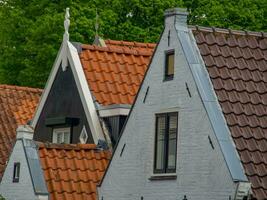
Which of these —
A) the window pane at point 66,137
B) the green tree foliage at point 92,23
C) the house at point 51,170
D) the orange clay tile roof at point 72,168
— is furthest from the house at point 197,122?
the green tree foliage at point 92,23

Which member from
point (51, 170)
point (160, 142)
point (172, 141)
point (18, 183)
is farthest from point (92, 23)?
point (172, 141)

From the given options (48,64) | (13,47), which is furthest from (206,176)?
(13,47)

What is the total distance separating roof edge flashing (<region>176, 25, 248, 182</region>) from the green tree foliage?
25.2m

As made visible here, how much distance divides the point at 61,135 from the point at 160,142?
8.13 metres

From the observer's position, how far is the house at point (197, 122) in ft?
91.5

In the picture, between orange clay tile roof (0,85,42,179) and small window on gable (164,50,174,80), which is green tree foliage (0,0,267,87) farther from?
small window on gable (164,50,174,80)

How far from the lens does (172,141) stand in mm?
30172

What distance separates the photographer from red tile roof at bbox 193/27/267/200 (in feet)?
90.8

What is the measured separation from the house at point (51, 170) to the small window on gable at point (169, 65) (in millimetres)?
5047

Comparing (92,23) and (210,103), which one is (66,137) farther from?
(92,23)

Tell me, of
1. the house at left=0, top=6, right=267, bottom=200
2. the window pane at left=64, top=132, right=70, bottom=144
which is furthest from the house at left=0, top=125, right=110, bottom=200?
the window pane at left=64, top=132, right=70, bottom=144

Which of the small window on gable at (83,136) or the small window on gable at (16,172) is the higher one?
the small window on gable at (83,136)

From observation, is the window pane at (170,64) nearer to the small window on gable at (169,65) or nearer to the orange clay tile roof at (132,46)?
the small window on gable at (169,65)

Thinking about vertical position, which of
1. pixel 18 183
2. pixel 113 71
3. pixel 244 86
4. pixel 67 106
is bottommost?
pixel 244 86
